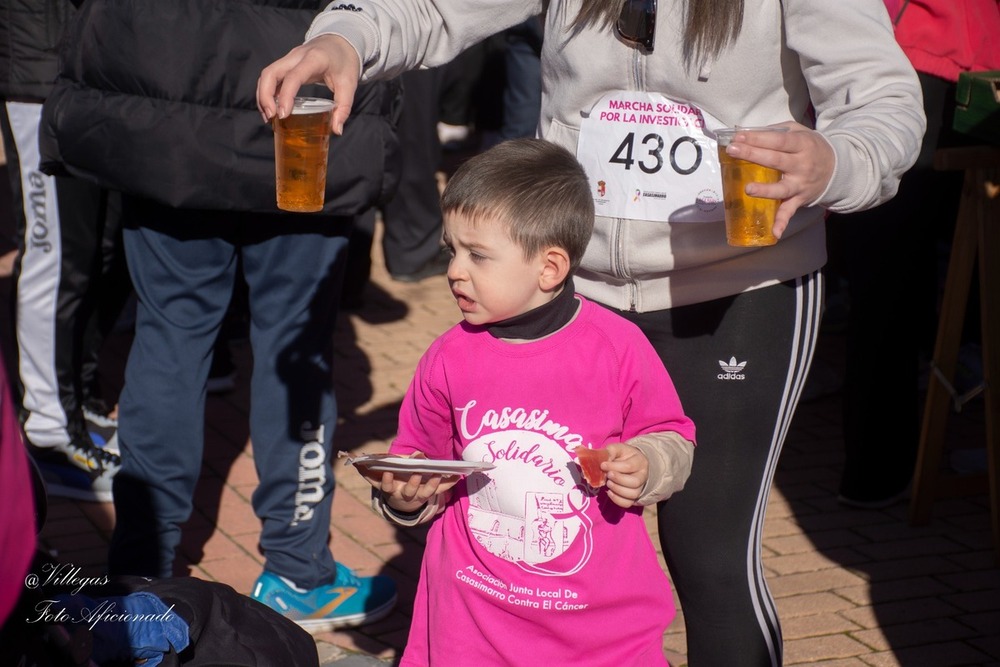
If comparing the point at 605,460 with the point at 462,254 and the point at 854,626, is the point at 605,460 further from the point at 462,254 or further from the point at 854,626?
the point at 854,626

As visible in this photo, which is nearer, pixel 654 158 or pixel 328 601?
pixel 654 158

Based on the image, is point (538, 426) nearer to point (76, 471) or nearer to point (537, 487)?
point (537, 487)

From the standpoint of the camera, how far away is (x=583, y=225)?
2285 mm

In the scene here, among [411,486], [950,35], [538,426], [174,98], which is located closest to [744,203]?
[538,426]

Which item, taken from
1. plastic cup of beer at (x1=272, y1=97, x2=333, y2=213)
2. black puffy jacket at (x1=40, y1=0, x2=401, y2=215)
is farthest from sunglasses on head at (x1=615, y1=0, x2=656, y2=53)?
black puffy jacket at (x1=40, y1=0, x2=401, y2=215)

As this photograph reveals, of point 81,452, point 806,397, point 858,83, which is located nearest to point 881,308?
point 806,397

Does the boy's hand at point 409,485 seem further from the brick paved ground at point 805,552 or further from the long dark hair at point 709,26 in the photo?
the brick paved ground at point 805,552

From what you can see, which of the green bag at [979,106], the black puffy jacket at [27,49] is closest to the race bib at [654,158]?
the green bag at [979,106]

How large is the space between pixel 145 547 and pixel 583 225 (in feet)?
5.53

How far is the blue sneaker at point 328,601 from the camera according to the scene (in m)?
3.55

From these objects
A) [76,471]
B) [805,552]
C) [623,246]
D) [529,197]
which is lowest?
[805,552]

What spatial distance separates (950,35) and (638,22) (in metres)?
2.16

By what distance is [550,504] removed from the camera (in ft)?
7.39

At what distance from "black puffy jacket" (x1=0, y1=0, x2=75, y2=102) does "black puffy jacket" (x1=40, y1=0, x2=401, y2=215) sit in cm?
104
